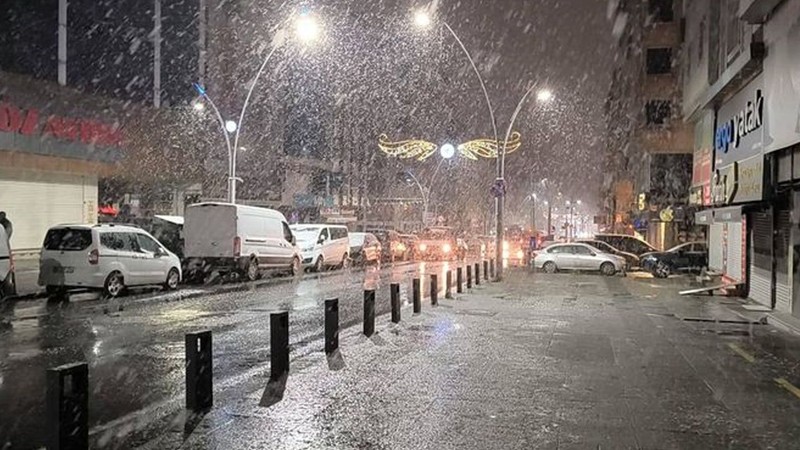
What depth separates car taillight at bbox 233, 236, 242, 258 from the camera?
2302cm

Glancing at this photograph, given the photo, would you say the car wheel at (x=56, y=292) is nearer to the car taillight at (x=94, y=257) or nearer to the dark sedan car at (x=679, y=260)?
the car taillight at (x=94, y=257)

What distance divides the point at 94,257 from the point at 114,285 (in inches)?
35.6

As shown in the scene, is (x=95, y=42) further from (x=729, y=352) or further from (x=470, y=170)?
(x=470, y=170)

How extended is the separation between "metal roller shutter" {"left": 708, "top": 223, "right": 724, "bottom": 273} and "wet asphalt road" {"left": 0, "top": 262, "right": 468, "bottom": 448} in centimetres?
1291

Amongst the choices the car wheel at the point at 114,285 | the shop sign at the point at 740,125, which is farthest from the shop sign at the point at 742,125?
the car wheel at the point at 114,285

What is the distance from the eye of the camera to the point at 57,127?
29219mm

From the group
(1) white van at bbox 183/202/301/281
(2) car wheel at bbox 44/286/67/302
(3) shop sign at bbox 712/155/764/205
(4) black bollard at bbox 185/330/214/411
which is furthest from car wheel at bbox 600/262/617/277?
(4) black bollard at bbox 185/330/214/411

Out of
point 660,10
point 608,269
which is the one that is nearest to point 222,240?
point 608,269

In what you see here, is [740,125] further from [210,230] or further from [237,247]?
[210,230]

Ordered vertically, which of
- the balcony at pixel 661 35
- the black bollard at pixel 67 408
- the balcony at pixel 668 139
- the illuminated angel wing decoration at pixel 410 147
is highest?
the balcony at pixel 661 35

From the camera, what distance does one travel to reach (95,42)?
39000mm

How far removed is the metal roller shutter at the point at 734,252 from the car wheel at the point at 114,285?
16757 millimetres

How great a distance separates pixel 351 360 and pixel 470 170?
67.2 m

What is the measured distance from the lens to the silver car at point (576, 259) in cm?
3045
